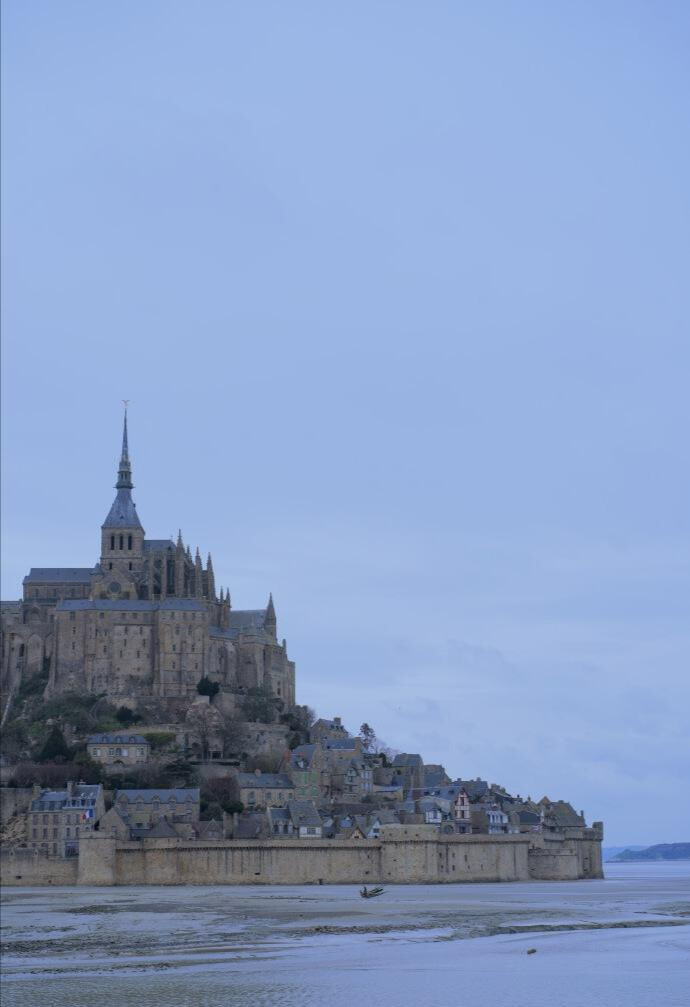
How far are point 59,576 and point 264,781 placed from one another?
110 feet

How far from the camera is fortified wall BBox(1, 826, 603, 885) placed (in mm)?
92250

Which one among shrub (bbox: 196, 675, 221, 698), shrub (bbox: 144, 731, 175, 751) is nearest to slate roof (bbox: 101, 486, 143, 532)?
shrub (bbox: 196, 675, 221, 698)

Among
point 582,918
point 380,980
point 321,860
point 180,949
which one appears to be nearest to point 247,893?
point 321,860

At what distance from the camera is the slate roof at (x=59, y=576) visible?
12962cm

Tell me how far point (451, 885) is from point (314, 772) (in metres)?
18.4

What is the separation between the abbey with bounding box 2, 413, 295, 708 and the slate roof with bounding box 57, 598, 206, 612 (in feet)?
0.25

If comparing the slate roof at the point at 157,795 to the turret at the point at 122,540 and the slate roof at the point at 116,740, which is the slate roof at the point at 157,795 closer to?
the slate roof at the point at 116,740

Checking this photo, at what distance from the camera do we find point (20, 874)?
94000 millimetres

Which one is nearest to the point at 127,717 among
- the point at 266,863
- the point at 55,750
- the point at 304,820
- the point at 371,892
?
the point at 55,750

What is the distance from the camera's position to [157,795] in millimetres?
100062

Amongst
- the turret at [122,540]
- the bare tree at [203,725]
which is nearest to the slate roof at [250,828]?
the bare tree at [203,725]

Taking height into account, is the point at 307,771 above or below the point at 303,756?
below

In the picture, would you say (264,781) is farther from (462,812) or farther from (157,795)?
(462,812)

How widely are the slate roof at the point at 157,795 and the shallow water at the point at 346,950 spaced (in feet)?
62.9
